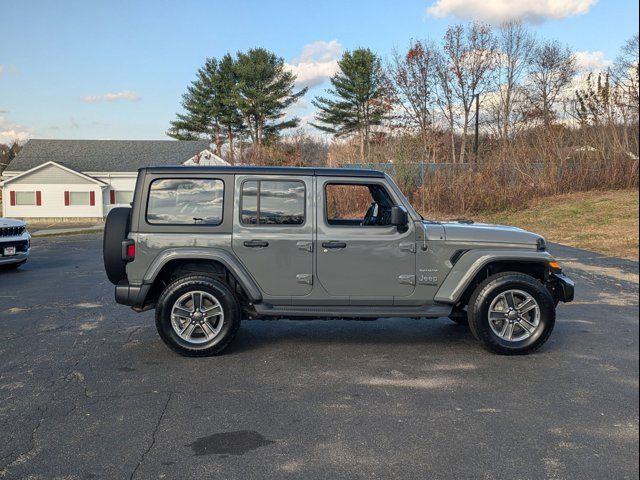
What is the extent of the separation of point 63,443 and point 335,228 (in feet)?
10.1

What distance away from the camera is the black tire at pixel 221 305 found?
5.56 meters

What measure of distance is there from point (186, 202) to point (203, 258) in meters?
0.64

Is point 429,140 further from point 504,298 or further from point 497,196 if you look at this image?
point 504,298

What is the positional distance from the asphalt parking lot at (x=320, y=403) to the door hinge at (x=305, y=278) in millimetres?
755

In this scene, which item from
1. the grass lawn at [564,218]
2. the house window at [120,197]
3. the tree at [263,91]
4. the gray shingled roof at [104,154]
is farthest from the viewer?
the tree at [263,91]

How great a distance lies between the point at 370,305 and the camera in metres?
5.66

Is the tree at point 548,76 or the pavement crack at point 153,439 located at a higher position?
the tree at point 548,76

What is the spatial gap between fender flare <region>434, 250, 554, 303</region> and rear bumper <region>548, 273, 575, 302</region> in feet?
1.01

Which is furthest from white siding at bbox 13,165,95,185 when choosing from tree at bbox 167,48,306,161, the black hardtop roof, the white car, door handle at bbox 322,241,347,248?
door handle at bbox 322,241,347,248

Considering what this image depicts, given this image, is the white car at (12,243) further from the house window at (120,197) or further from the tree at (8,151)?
the tree at (8,151)

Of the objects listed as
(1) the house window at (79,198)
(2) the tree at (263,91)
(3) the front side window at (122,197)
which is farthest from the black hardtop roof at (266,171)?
(2) the tree at (263,91)

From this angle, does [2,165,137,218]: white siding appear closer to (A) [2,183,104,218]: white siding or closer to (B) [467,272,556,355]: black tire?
(A) [2,183,104,218]: white siding

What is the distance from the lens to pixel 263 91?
51312 millimetres

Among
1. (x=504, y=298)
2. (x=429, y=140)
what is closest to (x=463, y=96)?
(x=429, y=140)
